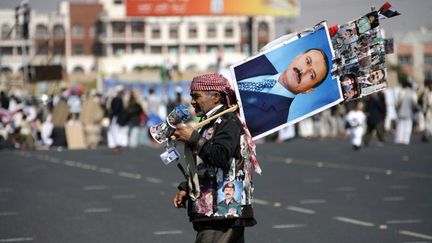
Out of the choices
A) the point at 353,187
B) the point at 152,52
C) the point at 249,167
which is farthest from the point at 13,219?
the point at 152,52

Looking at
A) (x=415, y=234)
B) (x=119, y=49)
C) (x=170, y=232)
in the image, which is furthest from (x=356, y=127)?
(x=119, y=49)

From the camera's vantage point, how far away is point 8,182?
21250 millimetres

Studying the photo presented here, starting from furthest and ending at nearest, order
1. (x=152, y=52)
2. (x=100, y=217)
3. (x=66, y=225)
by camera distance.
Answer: (x=152, y=52) → (x=100, y=217) → (x=66, y=225)

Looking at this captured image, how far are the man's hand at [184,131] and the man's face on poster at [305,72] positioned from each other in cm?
106

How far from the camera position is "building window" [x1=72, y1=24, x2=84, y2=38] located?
155m

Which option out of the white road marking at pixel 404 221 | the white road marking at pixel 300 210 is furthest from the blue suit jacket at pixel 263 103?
the white road marking at pixel 300 210

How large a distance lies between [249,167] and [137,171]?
15984mm

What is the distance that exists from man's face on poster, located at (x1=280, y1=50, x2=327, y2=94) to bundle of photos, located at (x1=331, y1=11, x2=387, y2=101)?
0.35ft

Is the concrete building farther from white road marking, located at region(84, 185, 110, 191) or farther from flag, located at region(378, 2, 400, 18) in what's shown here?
flag, located at region(378, 2, 400, 18)

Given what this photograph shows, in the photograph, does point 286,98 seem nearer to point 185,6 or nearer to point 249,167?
point 249,167

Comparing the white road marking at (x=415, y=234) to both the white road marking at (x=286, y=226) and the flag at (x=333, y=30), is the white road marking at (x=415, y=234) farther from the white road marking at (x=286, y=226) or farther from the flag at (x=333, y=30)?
the flag at (x=333, y=30)

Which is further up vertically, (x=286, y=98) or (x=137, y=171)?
(x=286, y=98)

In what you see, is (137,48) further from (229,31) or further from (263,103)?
(263,103)

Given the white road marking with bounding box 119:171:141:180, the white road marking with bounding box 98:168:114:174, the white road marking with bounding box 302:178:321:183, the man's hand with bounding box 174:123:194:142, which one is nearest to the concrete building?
the white road marking with bounding box 98:168:114:174
